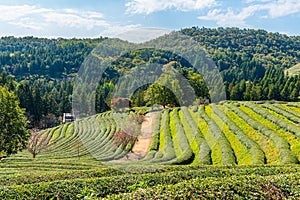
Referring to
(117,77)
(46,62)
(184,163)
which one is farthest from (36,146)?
(46,62)

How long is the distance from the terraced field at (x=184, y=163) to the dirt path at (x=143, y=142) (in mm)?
578

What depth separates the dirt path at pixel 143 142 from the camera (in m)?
21.9

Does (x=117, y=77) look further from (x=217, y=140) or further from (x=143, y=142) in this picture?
(x=217, y=140)

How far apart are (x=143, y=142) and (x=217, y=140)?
25.4 ft

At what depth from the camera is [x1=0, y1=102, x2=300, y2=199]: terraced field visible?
7133mm

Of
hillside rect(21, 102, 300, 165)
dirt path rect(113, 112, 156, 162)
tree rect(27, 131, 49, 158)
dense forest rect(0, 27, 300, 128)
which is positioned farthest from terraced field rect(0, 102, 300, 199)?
dense forest rect(0, 27, 300, 128)

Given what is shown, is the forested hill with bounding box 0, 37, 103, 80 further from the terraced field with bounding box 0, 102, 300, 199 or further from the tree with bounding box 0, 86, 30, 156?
the tree with bounding box 0, 86, 30, 156

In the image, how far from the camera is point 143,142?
27.0 m

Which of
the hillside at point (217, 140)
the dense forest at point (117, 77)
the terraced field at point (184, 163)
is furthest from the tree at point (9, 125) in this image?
the dense forest at point (117, 77)

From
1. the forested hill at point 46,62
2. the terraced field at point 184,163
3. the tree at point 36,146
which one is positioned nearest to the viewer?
the terraced field at point 184,163

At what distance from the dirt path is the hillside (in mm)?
533

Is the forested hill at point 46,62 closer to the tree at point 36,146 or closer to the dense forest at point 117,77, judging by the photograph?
the dense forest at point 117,77

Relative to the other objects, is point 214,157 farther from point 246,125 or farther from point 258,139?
point 246,125

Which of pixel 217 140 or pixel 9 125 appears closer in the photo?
pixel 217 140
